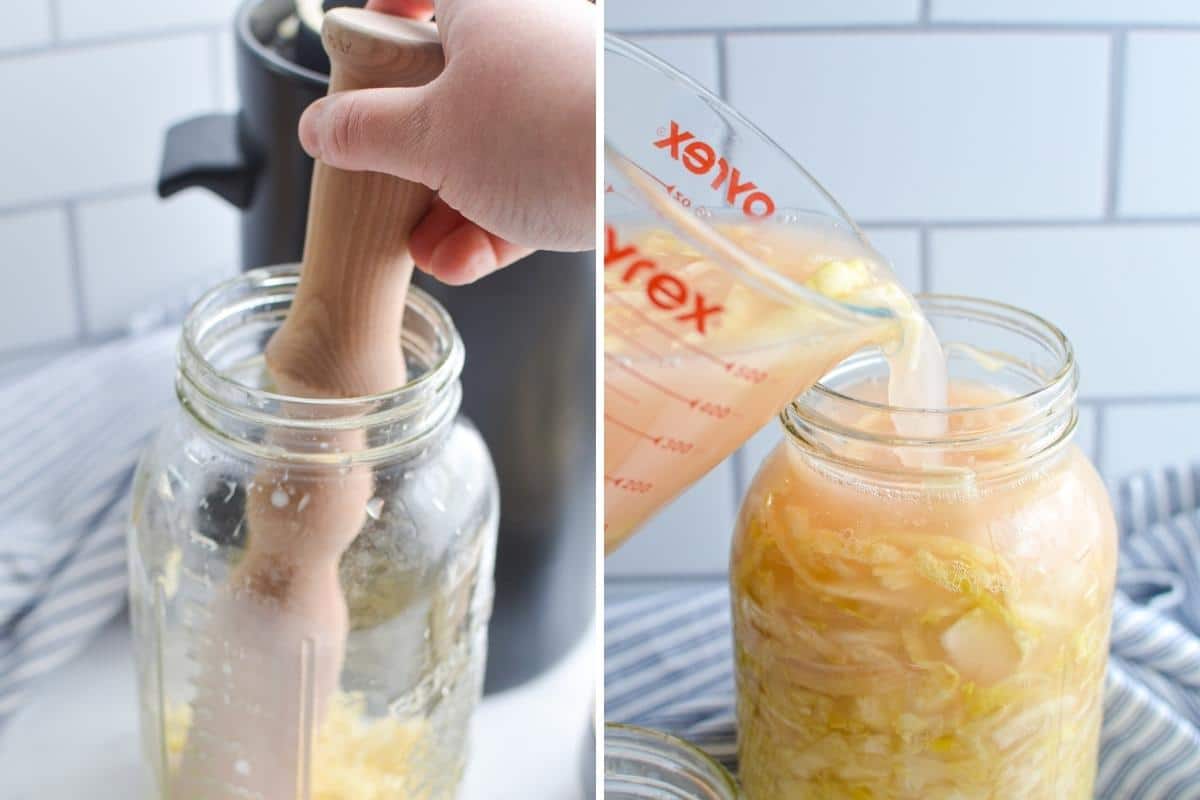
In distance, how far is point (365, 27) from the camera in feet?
1.31

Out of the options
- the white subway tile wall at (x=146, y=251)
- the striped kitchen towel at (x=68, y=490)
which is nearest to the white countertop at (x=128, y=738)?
the striped kitchen towel at (x=68, y=490)

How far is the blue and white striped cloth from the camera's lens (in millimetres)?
646

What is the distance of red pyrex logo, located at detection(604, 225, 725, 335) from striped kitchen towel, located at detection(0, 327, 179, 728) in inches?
15.4

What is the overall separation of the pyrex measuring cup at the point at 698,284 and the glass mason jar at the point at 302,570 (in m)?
0.08

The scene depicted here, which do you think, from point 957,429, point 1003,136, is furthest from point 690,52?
point 957,429

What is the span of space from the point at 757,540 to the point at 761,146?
16 cm

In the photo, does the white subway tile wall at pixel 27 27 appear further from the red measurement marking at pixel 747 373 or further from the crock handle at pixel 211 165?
the red measurement marking at pixel 747 373

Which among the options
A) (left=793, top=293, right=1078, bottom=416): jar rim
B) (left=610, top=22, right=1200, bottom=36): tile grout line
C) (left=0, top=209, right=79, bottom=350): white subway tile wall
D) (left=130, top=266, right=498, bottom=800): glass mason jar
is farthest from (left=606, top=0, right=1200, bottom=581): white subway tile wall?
(left=0, top=209, right=79, bottom=350): white subway tile wall

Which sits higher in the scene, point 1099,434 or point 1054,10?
point 1054,10

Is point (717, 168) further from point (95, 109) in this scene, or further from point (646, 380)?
point (95, 109)

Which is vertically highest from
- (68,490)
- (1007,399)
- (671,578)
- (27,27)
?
(27,27)

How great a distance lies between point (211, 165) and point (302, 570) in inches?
7.4

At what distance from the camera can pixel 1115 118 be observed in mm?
742

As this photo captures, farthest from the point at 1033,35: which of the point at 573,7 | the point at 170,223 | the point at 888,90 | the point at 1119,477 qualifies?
the point at 170,223
